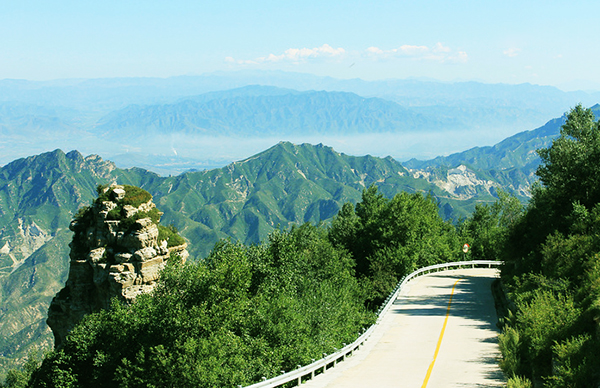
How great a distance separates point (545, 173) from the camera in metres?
40.4

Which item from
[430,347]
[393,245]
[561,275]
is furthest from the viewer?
[393,245]

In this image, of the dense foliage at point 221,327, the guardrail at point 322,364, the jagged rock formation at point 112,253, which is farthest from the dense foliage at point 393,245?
the jagged rock formation at point 112,253

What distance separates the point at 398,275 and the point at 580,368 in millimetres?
40326

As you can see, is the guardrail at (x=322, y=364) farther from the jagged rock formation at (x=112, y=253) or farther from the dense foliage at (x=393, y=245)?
the jagged rock formation at (x=112, y=253)

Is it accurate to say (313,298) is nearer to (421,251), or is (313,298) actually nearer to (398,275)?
(398,275)

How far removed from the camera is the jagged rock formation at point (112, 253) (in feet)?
149

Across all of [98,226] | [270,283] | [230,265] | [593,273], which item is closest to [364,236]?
[98,226]

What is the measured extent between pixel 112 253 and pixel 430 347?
102ft

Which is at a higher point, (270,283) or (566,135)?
(566,135)

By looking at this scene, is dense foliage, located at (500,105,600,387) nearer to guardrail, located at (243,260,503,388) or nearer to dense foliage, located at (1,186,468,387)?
guardrail, located at (243,260,503,388)

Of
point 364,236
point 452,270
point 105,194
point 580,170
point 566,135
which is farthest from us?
point 364,236

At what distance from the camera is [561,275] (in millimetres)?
24812

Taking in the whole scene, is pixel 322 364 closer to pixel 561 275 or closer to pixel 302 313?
pixel 302 313

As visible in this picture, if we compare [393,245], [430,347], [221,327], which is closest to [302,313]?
[221,327]
